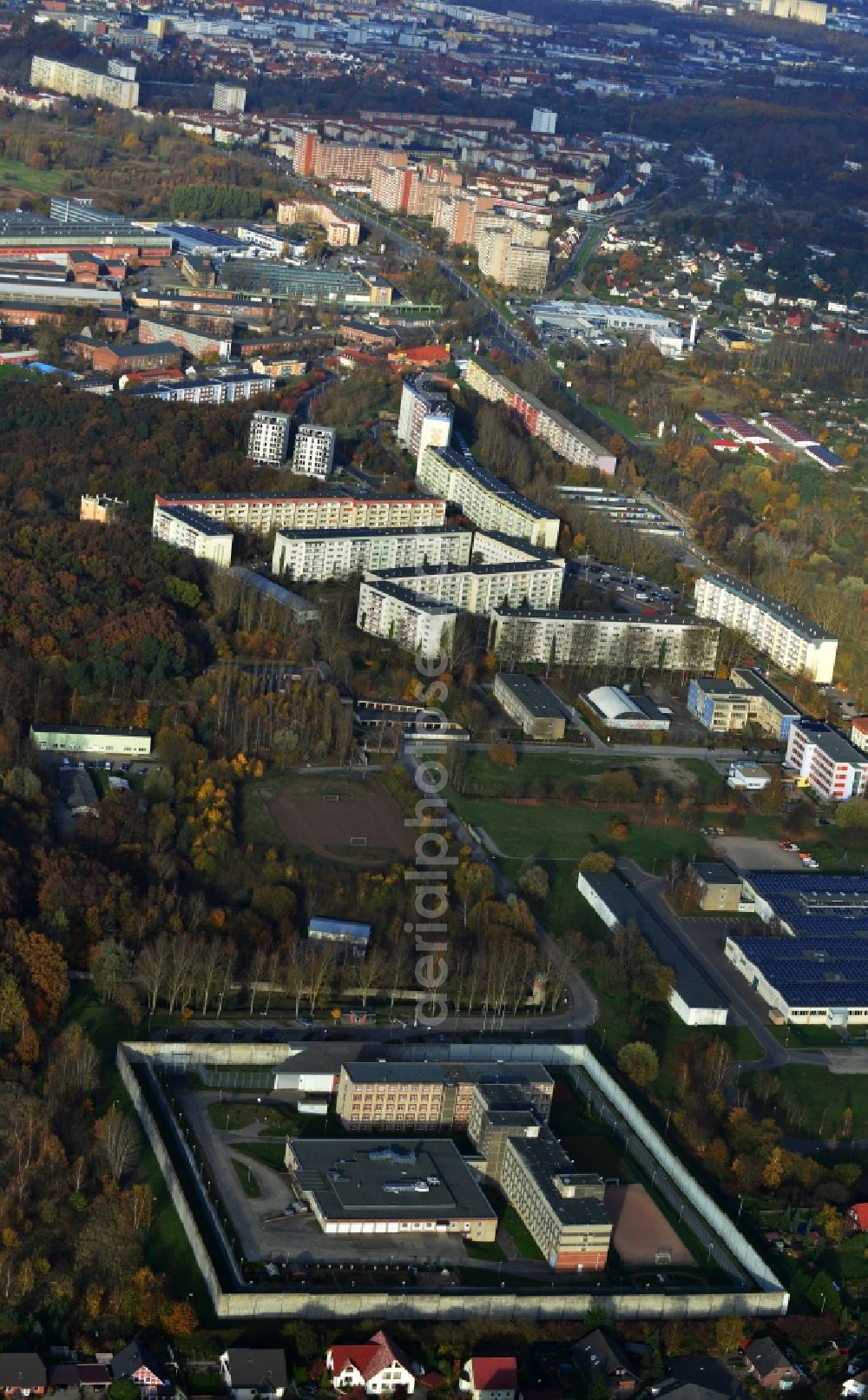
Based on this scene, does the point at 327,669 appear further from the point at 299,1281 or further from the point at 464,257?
the point at 464,257

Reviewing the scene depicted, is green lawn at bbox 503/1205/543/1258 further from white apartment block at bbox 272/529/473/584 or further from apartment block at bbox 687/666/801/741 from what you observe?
white apartment block at bbox 272/529/473/584

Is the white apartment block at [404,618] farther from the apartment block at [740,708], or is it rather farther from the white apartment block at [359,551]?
the apartment block at [740,708]

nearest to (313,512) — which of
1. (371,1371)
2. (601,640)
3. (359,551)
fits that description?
(359,551)

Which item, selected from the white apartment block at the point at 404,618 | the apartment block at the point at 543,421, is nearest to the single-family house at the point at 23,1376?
the white apartment block at the point at 404,618

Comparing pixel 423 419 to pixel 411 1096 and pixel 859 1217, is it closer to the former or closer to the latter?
pixel 411 1096

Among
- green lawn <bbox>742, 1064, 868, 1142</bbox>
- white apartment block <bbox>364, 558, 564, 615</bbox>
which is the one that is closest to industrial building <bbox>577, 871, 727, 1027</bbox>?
green lawn <bbox>742, 1064, 868, 1142</bbox>

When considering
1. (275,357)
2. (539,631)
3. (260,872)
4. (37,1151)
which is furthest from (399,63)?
(37,1151)
